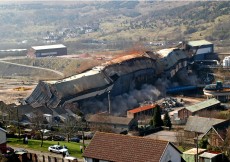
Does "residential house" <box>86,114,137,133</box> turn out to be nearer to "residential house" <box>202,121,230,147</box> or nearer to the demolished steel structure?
the demolished steel structure

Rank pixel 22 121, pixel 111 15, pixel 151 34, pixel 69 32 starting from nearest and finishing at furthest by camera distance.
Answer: pixel 22 121 < pixel 151 34 < pixel 69 32 < pixel 111 15

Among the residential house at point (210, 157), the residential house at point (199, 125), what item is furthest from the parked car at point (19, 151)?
the residential house at point (199, 125)

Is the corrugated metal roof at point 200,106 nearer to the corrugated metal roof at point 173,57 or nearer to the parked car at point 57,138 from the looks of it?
the parked car at point 57,138

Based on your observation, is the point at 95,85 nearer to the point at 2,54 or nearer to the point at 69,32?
the point at 2,54

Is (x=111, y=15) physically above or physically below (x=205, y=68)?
above

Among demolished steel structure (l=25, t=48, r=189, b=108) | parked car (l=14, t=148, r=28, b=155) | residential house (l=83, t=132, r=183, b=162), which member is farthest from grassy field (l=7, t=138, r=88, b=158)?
demolished steel structure (l=25, t=48, r=189, b=108)

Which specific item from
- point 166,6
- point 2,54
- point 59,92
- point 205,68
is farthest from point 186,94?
point 166,6
